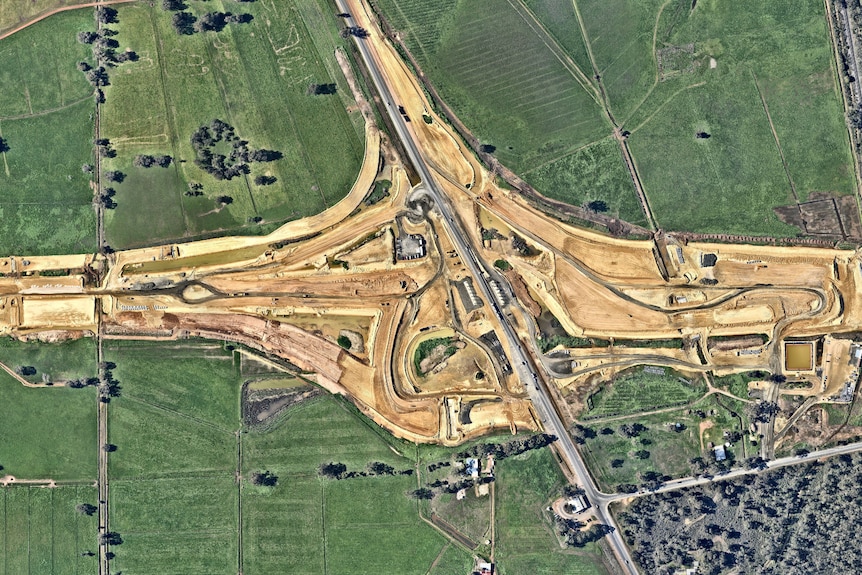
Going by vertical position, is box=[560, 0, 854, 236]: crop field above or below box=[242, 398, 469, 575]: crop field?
above

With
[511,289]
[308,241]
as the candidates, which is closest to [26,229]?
[308,241]

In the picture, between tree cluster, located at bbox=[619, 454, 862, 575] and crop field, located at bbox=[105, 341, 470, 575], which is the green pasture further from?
tree cluster, located at bbox=[619, 454, 862, 575]

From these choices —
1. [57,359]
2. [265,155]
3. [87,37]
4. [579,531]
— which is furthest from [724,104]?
[57,359]

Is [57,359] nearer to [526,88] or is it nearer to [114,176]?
[114,176]

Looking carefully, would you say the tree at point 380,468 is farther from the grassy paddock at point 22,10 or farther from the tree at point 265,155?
the grassy paddock at point 22,10

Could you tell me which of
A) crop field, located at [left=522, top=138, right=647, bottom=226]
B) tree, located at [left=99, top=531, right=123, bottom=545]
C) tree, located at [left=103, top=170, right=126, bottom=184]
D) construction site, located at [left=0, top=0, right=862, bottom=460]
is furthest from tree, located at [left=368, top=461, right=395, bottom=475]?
tree, located at [left=103, top=170, right=126, bottom=184]

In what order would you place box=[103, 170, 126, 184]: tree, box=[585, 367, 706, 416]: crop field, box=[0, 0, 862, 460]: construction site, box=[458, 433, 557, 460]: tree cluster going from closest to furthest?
box=[0, 0, 862, 460]: construction site → box=[585, 367, 706, 416]: crop field → box=[458, 433, 557, 460]: tree cluster → box=[103, 170, 126, 184]: tree

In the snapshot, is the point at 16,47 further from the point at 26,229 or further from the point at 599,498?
the point at 599,498

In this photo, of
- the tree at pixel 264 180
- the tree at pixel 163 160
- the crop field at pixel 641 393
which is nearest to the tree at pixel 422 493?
the crop field at pixel 641 393
